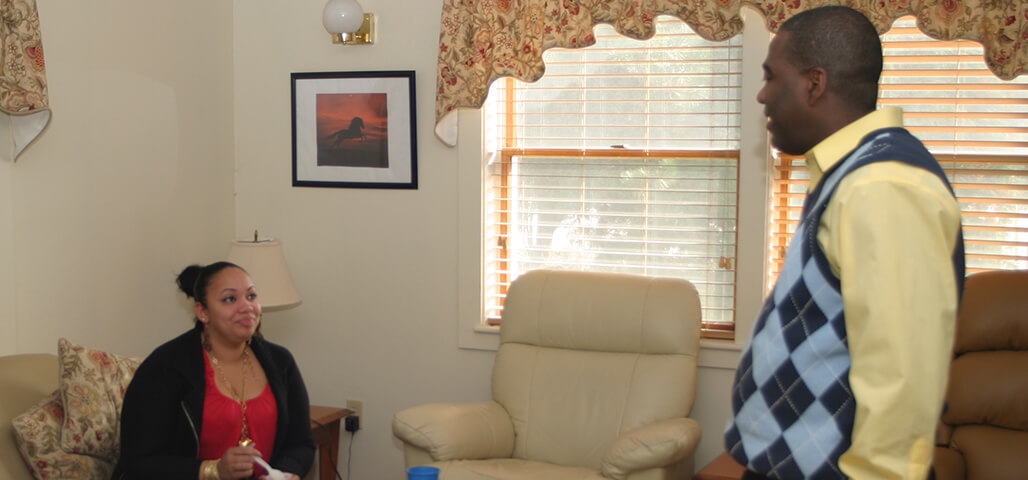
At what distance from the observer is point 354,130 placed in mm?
3834

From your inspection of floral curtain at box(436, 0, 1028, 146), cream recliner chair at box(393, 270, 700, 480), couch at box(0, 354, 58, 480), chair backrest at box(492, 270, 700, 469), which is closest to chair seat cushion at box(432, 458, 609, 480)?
cream recliner chair at box(393, 270, 700, 480)

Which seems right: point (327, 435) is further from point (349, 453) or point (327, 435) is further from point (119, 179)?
point (119, 179)

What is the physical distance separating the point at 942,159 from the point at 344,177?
2328 mm

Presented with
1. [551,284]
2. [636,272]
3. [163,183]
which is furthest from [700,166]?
[163,183]

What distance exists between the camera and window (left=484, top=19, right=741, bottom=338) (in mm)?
3482

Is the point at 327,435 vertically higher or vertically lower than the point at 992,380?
lower

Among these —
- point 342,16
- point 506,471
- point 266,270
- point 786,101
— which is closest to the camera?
point 786,101

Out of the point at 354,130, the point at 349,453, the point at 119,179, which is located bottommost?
the point at 349,453

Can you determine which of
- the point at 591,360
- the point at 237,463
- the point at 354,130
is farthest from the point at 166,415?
the point at 354,130

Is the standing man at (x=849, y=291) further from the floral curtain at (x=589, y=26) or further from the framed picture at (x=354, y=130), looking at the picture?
the framed picture at (x=354, y=130)

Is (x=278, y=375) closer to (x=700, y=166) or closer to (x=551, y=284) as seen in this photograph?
(x=551, y=284)

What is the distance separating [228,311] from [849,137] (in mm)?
1785

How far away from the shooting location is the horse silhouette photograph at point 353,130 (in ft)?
12.5

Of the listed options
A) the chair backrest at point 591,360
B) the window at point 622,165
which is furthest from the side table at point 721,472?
the window at point 622,165
